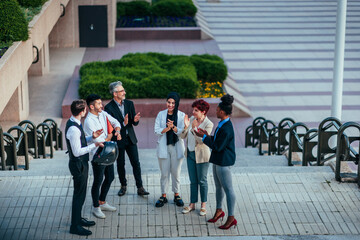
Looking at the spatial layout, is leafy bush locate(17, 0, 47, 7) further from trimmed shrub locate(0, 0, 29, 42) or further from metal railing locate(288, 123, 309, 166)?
metal railing locate(288, 123, 309, 166)

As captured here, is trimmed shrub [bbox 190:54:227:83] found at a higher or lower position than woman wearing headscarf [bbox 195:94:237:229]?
lower

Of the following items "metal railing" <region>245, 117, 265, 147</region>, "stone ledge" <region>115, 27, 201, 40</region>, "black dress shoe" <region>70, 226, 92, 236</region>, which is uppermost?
"stone ledge" <region>115, 27, 201, 40</region>

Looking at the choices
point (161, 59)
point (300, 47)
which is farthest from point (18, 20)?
point (300, 47)

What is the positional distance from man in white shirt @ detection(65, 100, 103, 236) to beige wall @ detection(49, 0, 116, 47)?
16.0 m

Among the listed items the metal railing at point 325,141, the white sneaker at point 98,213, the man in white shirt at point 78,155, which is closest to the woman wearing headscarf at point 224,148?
the man in white shirt at point 78,155

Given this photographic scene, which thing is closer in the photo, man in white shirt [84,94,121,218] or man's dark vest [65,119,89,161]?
man's dark vest [65,119,89,161]

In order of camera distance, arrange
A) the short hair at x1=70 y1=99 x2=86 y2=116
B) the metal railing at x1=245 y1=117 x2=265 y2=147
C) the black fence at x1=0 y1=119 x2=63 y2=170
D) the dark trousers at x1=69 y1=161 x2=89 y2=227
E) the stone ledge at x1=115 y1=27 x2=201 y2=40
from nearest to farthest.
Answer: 1. the short hair at x1=70 y1=99 x2=86 y2=116
2. the dark trousers at x1=69 y1=161 x2=89 y2=227
3. the black fence at x1=0 y1=119 x2=63 y2=170
4. the metal railing at x1=245 y1=117 x2=265 y2=147
5. the stone ledge at x1=115 y1=27 x2=201 y2=40

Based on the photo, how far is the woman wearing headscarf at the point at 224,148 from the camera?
7.45 meters

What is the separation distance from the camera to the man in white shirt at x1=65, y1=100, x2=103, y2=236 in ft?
23.6

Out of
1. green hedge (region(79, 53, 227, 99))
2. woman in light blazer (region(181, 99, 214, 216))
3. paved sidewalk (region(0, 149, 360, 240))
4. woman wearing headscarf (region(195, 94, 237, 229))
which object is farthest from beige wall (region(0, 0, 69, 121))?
woman wearing headscarf (region(195, 94, 237, 229))

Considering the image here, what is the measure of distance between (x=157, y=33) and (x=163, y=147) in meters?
16.7

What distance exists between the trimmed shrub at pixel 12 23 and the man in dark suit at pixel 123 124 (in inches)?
216

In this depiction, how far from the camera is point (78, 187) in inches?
291

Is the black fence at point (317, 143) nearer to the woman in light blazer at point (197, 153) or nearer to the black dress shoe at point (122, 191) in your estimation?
the woman in light blazer at point (197, 153)
